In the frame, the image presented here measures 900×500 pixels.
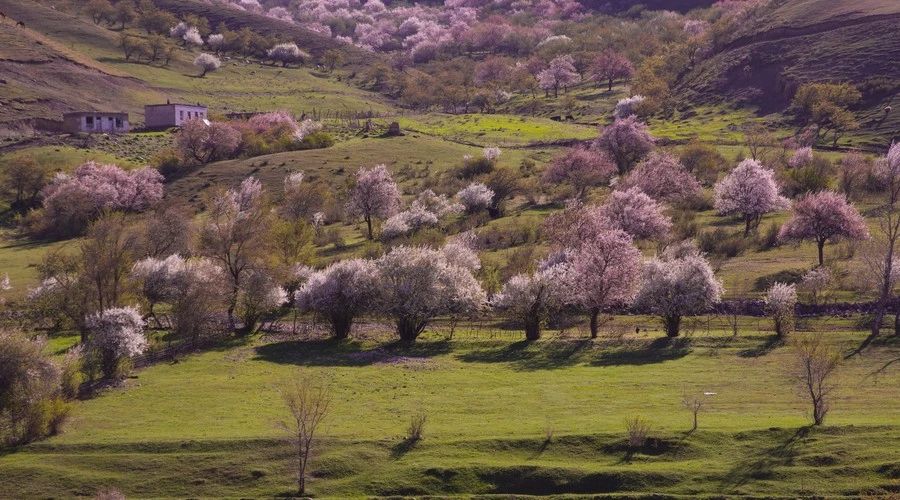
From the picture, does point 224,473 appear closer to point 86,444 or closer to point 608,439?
point 86,444

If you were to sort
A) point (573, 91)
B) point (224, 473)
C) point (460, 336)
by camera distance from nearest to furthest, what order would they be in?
1. point (224, 473)
2. point (460, 336)
3. point (573, 91)

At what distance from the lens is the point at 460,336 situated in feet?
197

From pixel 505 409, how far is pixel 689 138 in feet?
296

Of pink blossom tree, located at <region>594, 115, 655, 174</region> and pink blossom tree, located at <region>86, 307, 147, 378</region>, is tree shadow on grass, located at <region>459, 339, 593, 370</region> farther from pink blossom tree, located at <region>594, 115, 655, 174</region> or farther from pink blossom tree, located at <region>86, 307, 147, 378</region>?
pink blossom tree, located at <region>594, 115, 655, 174</region>

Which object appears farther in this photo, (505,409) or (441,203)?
(441,203)

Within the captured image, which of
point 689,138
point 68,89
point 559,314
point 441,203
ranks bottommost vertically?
point 559,314

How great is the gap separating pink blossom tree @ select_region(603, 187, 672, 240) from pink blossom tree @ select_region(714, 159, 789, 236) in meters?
7.08

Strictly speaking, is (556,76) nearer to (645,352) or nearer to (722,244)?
(722,244)

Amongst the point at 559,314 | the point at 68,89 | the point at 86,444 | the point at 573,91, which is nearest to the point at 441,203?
the point at 559,314

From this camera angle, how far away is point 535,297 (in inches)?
2323

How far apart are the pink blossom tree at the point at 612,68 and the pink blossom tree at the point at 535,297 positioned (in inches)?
4974

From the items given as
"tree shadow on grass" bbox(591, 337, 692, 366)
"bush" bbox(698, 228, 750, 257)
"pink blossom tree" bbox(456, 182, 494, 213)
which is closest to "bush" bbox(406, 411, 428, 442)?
"tree shadow on grass" bbox(591, 337, 692, 366)

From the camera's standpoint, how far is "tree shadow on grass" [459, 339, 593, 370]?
52781 millimetres

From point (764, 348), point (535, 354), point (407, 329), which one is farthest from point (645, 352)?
point (407, 329)
